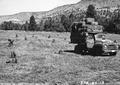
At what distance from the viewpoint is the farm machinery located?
2166 cm

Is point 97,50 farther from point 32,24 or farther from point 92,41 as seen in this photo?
point 32,24

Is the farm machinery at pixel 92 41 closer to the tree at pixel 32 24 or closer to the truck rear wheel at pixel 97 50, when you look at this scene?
the truck rear wheel at pixel 97 50

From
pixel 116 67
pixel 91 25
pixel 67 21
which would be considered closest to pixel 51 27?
pixel 67 21

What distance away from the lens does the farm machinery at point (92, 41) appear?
71.1ft

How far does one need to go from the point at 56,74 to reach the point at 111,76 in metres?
3.30

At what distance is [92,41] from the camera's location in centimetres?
2281

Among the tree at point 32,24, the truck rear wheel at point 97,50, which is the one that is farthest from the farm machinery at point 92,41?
the tree at point 32,24

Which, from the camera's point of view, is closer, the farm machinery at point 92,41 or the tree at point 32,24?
the farm machinery at point 92,41

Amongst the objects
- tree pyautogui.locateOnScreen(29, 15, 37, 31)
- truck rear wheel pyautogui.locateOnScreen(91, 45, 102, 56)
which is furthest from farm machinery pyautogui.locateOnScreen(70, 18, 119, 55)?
tree pyautogui.locateOnScreen(29, 15, 37, 31)

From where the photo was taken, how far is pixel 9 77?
12984 millimetres

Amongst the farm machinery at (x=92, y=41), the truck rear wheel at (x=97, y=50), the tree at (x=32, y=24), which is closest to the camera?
the farm machinery at (x=92, y=41)

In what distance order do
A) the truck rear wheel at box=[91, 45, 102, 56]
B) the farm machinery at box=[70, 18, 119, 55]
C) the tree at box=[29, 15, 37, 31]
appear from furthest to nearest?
the tree at box=[29, 15, 37, 31], the truck rear wheel at box=[91, 45, 102, 56], the farm machinery at box=[70, 18, 119, 55]

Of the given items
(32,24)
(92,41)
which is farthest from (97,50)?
(32,24)

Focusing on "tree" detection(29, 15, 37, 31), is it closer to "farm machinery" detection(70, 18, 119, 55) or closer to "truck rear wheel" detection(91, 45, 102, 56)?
"farm machinery" detection(70, 18, 119, 55)
